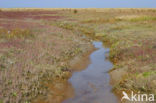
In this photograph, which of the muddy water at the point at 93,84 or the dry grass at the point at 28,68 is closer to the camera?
the dry grass at the point at 28,68

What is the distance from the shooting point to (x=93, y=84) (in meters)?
9.48

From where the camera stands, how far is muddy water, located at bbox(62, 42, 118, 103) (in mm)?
7875

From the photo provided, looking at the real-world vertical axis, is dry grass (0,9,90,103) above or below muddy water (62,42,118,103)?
above

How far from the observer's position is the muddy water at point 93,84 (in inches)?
310

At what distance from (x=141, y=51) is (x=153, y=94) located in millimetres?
6296

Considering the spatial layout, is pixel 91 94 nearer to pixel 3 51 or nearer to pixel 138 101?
pixel 138 101

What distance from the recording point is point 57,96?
26.7 ft

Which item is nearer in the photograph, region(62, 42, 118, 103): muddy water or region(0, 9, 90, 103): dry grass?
region(0, 9, 90, 103): dry grass

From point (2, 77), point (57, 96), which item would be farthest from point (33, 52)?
point (57, 96)

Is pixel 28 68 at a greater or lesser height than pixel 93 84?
greater

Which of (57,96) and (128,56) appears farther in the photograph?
(128,56)

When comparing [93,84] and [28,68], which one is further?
[28,68]

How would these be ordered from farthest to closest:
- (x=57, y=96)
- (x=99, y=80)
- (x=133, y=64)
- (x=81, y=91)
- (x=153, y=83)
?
(x=133, y=64)
(x=99, y=80)
(x=81, y=91)
(x=57, y=96)
(x=153, y=83)

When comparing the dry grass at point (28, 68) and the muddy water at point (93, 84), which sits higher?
the dry grass at point (28, 68)
